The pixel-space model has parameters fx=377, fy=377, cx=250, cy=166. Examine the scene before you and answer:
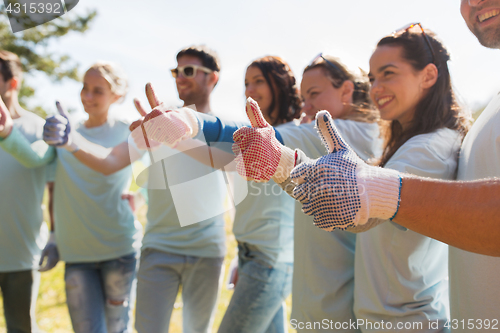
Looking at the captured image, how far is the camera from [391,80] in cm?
163

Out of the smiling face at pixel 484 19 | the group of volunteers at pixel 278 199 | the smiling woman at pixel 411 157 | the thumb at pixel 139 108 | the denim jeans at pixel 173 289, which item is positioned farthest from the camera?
the denim jeans at pixel 173 289

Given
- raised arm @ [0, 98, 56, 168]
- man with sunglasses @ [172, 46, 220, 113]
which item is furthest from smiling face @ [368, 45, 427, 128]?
raised arm @ [0, 98, 56, 168]

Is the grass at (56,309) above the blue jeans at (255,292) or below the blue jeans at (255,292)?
below

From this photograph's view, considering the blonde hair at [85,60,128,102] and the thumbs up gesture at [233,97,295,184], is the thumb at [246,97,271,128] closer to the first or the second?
the thumbs up gesture at [233,97,295,184]

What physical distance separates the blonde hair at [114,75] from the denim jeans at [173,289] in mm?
1211

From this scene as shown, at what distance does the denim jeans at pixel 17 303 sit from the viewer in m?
2.55

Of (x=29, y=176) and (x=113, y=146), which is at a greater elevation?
(x=113, y=146)

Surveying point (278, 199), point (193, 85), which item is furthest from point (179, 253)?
point (193, 85)

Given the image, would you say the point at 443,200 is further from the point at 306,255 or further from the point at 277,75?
the point at 277,75

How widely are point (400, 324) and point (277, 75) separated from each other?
164 cm

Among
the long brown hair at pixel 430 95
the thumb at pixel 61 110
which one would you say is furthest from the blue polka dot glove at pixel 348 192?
the thumb at pixel 61 110

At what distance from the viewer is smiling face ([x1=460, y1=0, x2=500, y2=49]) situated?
1.30 meters

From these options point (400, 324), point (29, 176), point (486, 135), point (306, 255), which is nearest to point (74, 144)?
point (29, 176)

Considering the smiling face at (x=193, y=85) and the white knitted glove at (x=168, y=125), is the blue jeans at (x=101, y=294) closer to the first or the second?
the smiling face at (x=193, y=85)
